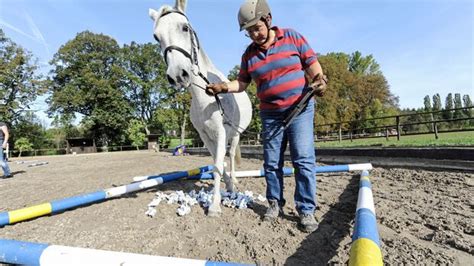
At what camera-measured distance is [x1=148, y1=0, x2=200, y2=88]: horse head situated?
2.62 meters

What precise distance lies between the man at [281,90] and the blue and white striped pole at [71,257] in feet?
4.54

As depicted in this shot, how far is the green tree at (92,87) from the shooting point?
40.2 meters

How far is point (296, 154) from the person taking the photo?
2.59 metres

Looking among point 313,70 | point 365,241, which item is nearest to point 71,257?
point 365,241

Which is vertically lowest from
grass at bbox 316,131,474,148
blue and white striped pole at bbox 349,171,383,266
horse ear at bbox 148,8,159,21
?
blue and white striped pole at bbox 349,171,383,266

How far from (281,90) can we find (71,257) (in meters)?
2.03

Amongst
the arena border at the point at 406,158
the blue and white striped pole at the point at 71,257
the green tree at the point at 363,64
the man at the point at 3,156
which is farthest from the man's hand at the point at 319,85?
the green tree at the point at 363,64

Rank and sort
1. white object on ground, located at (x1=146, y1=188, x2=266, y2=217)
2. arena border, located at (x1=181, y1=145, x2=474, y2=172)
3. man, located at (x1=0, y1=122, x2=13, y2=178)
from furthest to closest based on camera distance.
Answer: man, located at (x1=0, y1=122, x2=13, y2=178)
arena border, located at (x1=181, y1=145, x2=474, y2=172)
white object on ground, located at (x1=146, y1=188, x2=266, y2=217)

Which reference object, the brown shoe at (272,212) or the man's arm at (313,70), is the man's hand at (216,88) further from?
the brown shoe at (272,212)

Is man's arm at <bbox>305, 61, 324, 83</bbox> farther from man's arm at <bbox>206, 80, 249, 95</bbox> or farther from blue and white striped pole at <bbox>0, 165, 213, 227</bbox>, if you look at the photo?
blue and white striped pole at <bbox>0, 165, 213, 227</bbox>

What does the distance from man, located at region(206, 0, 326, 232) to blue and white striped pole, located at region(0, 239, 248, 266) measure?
4.54 feet

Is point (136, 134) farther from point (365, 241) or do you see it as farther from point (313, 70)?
point (365, 241)

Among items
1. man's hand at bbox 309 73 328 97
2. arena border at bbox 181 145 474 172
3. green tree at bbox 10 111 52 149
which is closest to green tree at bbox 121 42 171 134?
green tree at bbox 10 111 52 149

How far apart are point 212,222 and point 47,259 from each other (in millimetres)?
1411
